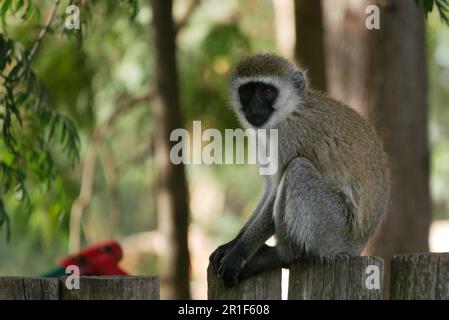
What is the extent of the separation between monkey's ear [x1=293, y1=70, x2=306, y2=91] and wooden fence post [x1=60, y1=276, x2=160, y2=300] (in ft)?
8.48

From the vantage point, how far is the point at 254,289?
4.68m

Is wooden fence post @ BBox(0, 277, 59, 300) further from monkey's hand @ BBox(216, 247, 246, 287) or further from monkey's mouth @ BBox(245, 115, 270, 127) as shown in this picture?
monkey's mouth @ BBox(245, 115, 270, 127)

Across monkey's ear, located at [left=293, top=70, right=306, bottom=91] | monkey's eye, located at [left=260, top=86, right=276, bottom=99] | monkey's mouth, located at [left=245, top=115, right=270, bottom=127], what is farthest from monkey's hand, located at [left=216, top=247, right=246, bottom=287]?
monkey's ear, located at [left=293, top=70, right=306, bottom=91]

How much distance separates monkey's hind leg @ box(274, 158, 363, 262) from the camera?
18.1ft

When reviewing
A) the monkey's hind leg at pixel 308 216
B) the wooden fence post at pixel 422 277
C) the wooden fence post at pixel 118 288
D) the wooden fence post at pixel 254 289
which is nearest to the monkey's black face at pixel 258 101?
the monkey's hind leg at pixel 308 216

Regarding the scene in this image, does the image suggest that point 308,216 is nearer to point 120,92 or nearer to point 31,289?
point 31,289

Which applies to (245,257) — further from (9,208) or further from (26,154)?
(9,208)

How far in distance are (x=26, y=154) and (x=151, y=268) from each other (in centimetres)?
1173

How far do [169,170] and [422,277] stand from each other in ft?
17.4

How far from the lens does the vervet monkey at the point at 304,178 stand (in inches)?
218

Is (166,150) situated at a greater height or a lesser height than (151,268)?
greater

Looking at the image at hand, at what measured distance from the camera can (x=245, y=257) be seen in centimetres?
548

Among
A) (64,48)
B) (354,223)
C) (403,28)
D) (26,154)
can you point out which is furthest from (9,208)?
(354,223)

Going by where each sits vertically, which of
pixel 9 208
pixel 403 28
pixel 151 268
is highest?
pixel 403 28
